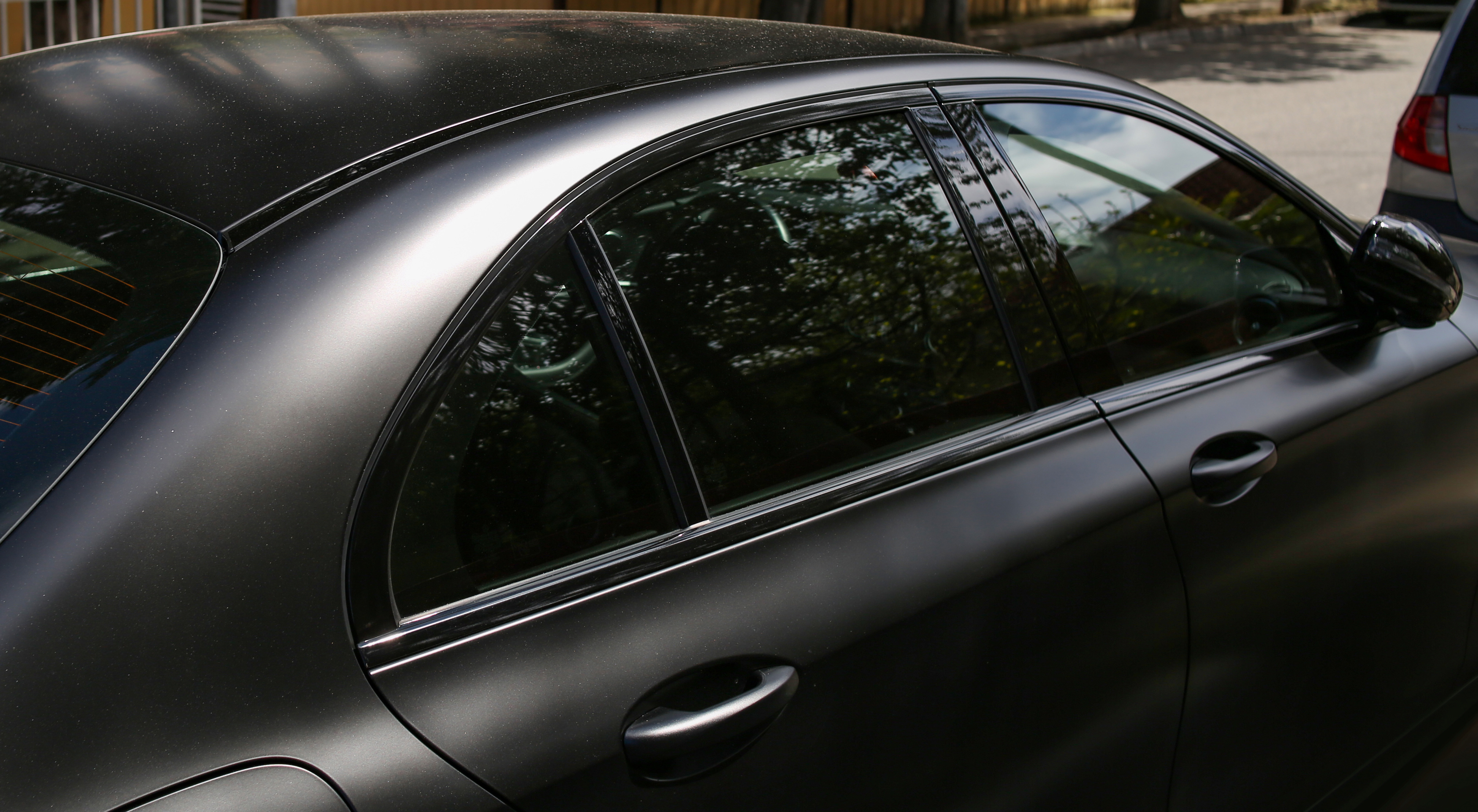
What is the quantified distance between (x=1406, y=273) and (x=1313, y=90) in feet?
44.2

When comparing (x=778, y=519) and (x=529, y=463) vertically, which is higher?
(x=529, y=463)

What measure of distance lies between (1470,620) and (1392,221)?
0.89 metres

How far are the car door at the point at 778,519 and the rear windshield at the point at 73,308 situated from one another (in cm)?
26

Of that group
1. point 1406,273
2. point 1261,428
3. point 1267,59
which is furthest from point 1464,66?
point 1267,59

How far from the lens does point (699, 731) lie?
1.27m

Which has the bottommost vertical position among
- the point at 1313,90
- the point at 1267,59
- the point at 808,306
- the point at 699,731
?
the point at 699,731

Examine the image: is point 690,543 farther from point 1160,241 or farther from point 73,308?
point 1160,241

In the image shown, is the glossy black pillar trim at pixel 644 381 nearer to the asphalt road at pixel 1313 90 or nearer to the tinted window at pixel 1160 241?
the tinted window at pixel 1160 241

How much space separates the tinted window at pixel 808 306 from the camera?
4.88ft

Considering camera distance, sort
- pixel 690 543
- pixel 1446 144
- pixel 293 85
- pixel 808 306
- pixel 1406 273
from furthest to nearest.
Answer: pixel 1446 144
pixel 1406 273
pixel 808 306
pixel 293 85
pixel 690 543

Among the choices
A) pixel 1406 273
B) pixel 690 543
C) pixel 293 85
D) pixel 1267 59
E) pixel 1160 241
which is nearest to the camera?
pixel 690 543

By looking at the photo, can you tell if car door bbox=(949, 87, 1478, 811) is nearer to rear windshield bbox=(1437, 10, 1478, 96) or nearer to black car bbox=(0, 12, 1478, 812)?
black car bbox=(0, 12, 1478, 812)

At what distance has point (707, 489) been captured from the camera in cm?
145

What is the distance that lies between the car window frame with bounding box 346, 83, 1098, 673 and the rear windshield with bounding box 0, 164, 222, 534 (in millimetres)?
253
